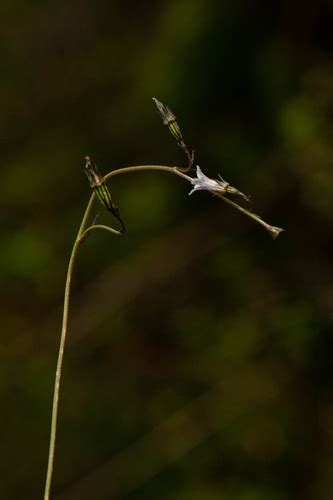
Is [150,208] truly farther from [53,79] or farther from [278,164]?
[53,79]

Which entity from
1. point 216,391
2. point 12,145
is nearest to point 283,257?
point 216,391

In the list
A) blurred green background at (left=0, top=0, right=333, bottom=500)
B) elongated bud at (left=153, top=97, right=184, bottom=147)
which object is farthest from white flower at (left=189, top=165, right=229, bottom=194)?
blurred green background at (left=0, top=0, right=333, bottom=500)

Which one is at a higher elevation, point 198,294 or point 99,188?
point 99,188

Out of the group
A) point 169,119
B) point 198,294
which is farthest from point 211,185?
point 198,294

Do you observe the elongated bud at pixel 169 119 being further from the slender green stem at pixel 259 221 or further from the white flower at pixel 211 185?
the slender green stem at pixel 259 221

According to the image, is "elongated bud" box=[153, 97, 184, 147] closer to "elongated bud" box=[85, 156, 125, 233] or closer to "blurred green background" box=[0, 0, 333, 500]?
"elongated bud" box=[85, 156, 125, 233]

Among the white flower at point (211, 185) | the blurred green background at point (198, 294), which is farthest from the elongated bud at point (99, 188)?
the blurred green background at point (198, 294)

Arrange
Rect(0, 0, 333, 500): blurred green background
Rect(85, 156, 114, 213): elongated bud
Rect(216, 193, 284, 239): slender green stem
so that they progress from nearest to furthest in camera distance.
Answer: Rect(216, 193, 284, 239): slender green stem
Rect(85, 156, 114, 213): elongated bud
Rect(0, 0, 333, 500): blurred green background

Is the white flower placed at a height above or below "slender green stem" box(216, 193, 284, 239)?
above

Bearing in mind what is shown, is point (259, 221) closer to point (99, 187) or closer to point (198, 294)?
point (99, 187)
